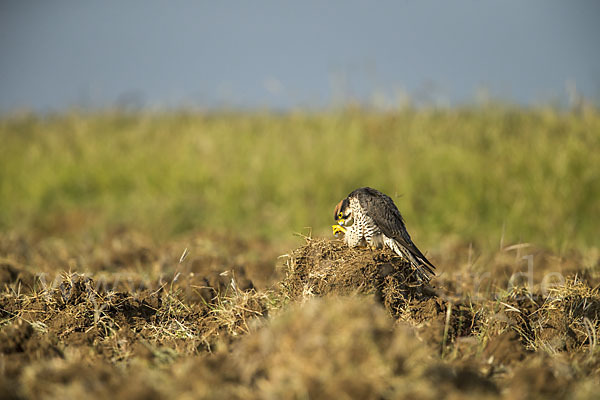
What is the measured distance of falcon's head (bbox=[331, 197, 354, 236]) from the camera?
3464 mm

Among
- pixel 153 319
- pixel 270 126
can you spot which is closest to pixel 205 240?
pixel 153 319

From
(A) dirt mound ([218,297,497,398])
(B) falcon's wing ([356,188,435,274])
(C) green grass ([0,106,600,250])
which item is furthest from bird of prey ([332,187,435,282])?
(C) green grass ([0,106,600,250])

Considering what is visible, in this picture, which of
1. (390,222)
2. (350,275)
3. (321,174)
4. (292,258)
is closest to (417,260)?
(390,222)

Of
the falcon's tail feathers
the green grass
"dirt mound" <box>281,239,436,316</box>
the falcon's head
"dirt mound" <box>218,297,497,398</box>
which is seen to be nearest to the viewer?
"dirt mound" <box>218,297,497,398</box>

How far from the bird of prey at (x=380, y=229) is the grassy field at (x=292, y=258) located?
123mm

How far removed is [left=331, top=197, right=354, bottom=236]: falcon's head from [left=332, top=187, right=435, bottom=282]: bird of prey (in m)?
0.07

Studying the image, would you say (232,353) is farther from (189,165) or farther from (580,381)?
(189,165)

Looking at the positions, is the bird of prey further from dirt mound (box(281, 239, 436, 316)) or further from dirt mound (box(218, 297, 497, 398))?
dirt mound (box(218, 297, 497, 398))

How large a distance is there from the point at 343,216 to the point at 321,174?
4716mm

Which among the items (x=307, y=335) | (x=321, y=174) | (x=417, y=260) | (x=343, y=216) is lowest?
(x=321, y=174)

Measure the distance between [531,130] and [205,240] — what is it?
5385mm

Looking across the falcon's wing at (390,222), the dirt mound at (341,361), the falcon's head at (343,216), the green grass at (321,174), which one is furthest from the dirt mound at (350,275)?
the green grass at (321,174)

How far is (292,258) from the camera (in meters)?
3.05

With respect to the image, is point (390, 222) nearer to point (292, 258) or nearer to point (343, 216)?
point (343, 216)
